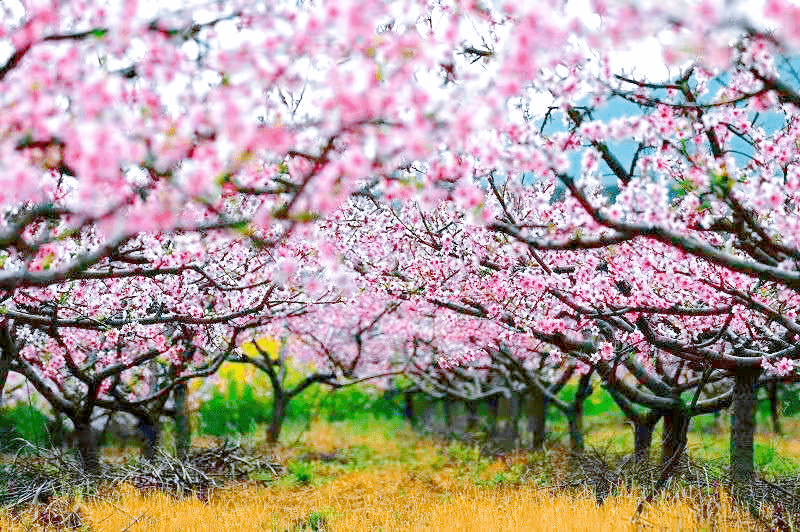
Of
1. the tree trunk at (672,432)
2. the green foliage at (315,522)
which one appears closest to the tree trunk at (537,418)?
the tree trunk at (672,432)

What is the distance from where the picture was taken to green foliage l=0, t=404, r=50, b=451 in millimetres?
12008

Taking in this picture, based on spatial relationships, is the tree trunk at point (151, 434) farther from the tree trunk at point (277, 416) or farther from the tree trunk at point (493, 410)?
the tree trunk at point (493, 410)

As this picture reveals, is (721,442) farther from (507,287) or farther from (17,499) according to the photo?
(17,499)

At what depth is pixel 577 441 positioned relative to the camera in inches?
488

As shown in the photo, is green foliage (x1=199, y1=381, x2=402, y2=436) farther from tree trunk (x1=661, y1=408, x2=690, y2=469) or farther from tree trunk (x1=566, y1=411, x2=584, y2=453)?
tree trunk (x1=661, y1=408, x2=690, y2=469)

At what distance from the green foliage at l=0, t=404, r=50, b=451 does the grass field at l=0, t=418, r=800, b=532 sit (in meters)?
3.30

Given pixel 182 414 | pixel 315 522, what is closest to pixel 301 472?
pixel 182 414

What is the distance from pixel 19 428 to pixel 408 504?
9360 mm

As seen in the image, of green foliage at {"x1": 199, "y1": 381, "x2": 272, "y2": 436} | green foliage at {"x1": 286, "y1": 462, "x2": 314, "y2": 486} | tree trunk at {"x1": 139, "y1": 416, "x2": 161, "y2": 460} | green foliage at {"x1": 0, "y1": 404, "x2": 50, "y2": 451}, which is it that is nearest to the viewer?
tree trunk at {"x1": 139, "y1": 416, "x2": 161, "y2": 460}

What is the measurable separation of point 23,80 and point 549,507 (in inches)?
235

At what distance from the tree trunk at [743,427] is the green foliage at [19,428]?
892cm

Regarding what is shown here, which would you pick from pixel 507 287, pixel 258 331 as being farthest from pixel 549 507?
pixel 258 331

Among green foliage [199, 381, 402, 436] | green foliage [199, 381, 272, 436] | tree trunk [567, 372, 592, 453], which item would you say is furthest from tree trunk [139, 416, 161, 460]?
green foliage [199, 381, 272, 436]

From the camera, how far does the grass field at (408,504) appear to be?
645 cm
